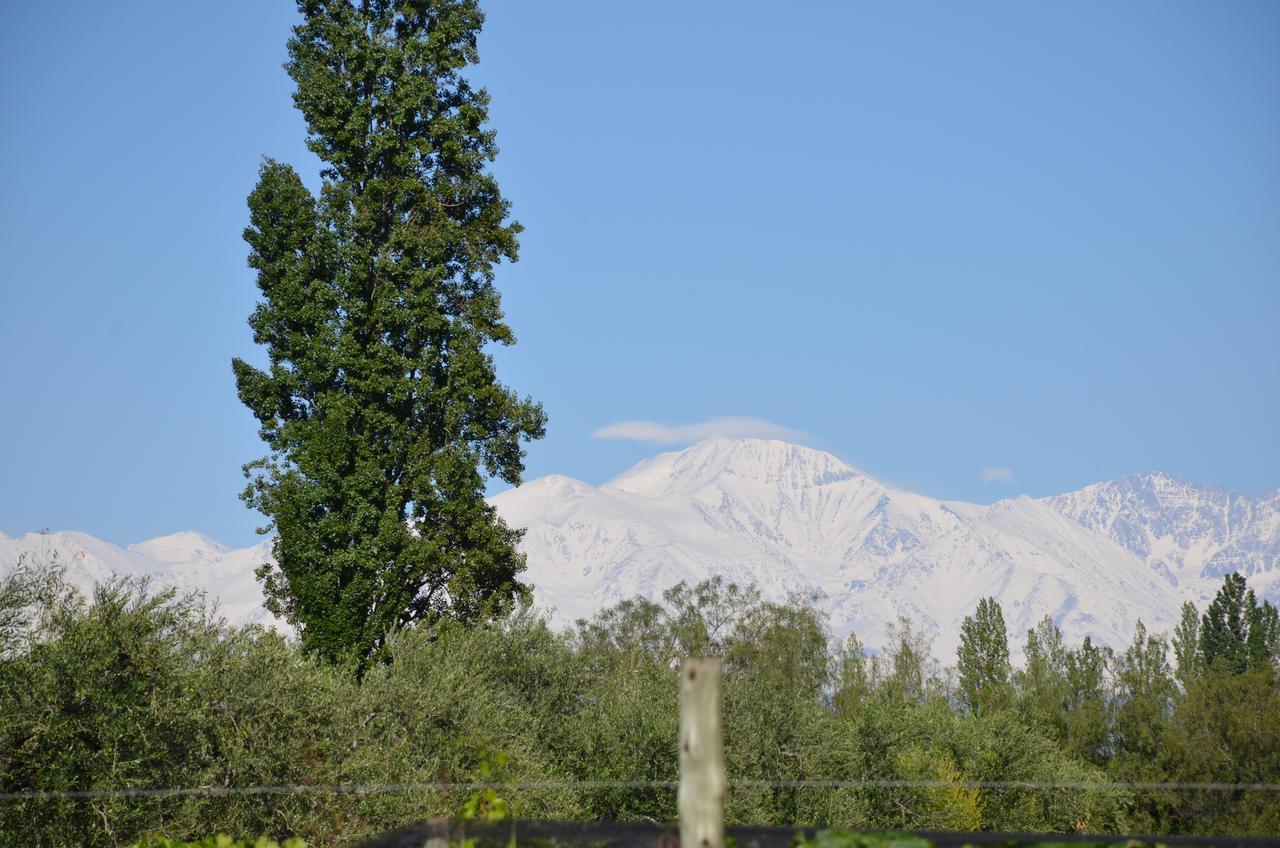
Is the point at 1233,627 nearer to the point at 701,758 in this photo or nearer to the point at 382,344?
the point at 382,344

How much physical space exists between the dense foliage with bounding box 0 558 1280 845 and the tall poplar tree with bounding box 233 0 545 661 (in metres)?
2.00

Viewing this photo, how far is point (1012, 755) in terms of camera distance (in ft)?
169

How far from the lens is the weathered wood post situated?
20.8ft

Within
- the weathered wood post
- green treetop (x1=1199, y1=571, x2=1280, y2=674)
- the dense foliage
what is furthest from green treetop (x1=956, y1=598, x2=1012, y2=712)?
the weathered wood post

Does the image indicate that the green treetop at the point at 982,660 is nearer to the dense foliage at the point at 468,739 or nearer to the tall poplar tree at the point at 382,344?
the dense foliage at the point at 468,739

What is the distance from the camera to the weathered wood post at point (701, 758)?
634 cm

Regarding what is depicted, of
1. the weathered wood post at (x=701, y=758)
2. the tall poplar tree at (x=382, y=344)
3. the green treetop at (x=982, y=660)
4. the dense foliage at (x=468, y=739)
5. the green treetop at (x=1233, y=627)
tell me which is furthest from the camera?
the green treetop at (x=982, y=660)

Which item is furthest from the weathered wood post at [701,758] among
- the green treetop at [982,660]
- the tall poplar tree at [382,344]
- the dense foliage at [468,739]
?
the green treetop at [982,660]

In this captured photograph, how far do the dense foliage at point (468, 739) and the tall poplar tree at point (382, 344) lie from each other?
2.00m

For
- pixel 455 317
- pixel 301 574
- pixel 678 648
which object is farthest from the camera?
pixel 678 648

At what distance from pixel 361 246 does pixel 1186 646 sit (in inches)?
3771

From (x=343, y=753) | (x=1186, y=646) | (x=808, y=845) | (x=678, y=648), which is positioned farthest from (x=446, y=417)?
(x=1186, y=646)

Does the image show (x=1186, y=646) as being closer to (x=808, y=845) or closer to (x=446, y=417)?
(x=446, y=417)

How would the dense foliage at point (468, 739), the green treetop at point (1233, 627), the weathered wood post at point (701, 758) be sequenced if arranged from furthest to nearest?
the green treetop at point (1233, 627), the dense foliage at point (468, 739), the weathered wood post at point (701, 758)
